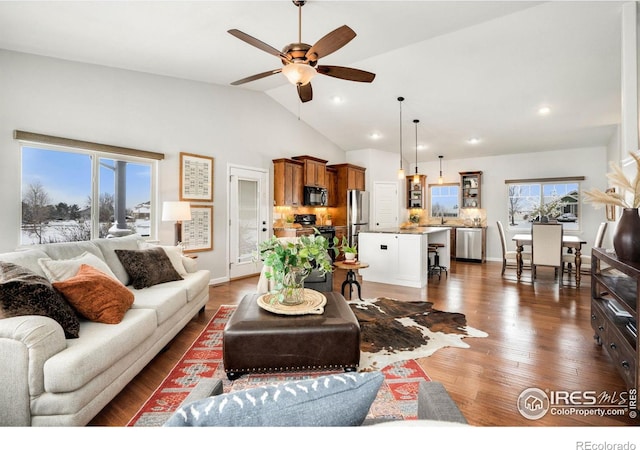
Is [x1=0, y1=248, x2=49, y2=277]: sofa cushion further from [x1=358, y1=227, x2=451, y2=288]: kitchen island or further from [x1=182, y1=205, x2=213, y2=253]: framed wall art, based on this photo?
[x1=358, y1=227, x2=451, y2=288]: kitchen island

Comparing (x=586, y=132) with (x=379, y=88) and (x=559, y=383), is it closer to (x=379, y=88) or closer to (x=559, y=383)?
(x=379, y=88)

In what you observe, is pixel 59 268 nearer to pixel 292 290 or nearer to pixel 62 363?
pixel 62 363

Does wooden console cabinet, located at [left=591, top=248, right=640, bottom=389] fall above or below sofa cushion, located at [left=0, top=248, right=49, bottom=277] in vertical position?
below

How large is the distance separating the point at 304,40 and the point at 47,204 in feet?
11.9

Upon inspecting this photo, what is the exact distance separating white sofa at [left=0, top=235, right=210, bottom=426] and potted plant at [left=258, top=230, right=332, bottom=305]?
3.22 feet

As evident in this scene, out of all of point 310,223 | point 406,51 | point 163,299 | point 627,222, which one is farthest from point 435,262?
point 163,299

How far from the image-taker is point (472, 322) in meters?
3.32

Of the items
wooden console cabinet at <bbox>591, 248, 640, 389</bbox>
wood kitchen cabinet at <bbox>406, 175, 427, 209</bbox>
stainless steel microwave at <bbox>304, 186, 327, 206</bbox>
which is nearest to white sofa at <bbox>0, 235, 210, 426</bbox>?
wooden console cabinet at <bbox>591, 248, 640, 389</bbox>

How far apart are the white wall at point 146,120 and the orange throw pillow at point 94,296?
6.87ft

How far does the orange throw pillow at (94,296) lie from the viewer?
6.62 ft

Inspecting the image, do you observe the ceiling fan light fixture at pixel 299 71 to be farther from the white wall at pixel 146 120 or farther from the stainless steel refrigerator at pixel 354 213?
the stainless steel refrigerator at pixel 354 213

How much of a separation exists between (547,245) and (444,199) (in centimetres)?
377

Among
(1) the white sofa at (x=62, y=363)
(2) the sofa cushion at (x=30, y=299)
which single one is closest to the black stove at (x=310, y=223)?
(1) the white sofa at (x=62, y=363)

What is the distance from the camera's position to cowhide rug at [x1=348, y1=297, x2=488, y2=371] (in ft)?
8.39
